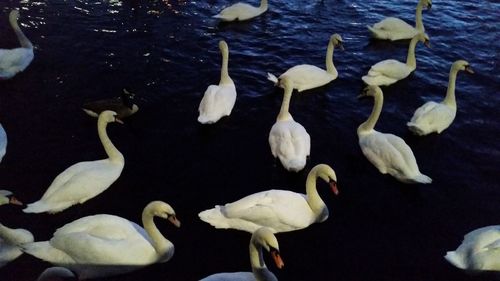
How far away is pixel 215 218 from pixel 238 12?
31.9 ft

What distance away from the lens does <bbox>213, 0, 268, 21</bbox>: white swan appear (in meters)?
16.5

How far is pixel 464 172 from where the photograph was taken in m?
10.6

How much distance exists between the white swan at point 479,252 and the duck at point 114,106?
23.8 feet

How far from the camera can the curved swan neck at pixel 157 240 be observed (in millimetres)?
7816

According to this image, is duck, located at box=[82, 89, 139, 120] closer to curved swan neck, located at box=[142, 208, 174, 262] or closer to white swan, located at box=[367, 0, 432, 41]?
curved swan neck, located at box=[142, 208, 174, 262]

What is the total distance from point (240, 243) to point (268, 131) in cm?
363

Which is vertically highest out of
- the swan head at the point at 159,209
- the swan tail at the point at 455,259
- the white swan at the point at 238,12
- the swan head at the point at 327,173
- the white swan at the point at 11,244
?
the white swan at the point at 238,12

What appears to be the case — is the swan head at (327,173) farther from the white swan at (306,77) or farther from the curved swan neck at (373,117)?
the white swan at (306,77)

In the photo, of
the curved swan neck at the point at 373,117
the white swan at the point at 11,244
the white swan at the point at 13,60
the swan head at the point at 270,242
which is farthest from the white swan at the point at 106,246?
the white swan at the point at 13,60

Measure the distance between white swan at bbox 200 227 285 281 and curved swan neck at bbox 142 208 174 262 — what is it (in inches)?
44.6

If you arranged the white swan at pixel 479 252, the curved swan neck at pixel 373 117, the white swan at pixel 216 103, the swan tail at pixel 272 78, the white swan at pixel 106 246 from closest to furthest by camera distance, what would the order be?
the white swan at pixel 106 246, the white swan at pixel 479 252, the curved swan neck at pixel 373 117, the white swan at pixel 216 103, the swan tail at pixel 272 78

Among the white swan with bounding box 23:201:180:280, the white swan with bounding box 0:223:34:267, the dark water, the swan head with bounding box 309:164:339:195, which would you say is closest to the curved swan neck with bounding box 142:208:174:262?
the white swan with bounding box 23:201:180:280

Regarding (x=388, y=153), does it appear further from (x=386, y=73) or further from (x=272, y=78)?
(x=272, y=78)

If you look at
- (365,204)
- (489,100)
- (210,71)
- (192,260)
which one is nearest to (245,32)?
(210,71)
